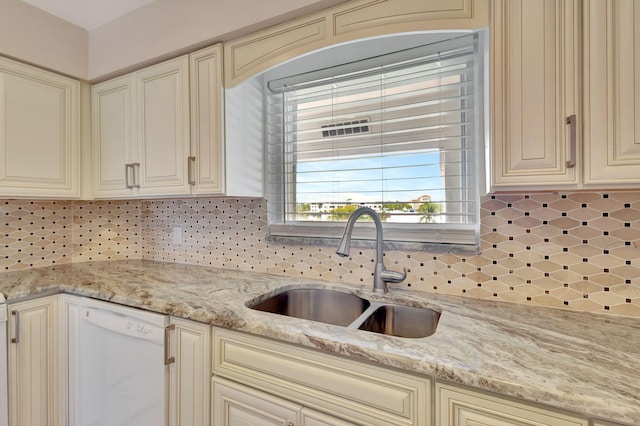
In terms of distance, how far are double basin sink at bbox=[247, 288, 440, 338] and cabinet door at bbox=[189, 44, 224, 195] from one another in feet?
1.96

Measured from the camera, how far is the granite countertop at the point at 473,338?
66 cm

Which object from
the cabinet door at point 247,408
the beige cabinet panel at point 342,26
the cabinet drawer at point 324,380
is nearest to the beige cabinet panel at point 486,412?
the cabinet drawer at point 324,380

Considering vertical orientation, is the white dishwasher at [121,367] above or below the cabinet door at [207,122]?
below

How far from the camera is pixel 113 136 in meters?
1.83

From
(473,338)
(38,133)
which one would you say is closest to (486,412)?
(473,338)

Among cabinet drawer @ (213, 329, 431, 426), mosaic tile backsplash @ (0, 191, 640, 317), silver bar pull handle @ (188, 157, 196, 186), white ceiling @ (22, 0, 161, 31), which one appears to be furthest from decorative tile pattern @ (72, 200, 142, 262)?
cabinet drawer @ (213, 329, 431, 426)

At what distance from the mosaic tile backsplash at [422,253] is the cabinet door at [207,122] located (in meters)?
0.34

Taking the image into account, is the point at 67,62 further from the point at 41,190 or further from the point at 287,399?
the point at 287,399

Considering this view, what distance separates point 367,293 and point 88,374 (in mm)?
Result: 1330

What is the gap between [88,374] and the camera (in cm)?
144

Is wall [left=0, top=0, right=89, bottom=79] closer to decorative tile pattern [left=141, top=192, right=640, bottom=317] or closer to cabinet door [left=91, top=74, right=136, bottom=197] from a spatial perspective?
cabinet door [left=91, top=74, right=136, bottom=197]

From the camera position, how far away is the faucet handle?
1323 mm

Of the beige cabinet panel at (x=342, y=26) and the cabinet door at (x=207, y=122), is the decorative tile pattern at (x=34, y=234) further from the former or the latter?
the beige cabinet panel at (x=342, y=26)

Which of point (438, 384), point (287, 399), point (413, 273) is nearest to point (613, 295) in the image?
point (413, 273)
